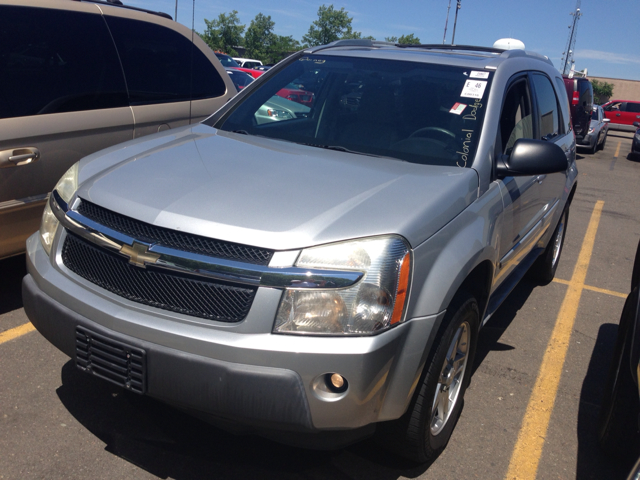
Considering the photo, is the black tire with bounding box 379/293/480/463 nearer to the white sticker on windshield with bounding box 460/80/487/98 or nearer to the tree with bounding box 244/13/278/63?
the white sticker on windshield with bounding box 460/80/487/98

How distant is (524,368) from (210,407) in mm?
2457

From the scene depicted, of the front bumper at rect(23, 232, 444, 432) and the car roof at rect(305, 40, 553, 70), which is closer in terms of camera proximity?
the front bumper at rect(23, 232, 444, 432)

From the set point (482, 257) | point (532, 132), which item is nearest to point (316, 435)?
point (482, 257)

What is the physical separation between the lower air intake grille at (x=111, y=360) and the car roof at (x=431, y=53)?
2.34 metres

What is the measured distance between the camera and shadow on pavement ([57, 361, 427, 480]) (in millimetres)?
2619

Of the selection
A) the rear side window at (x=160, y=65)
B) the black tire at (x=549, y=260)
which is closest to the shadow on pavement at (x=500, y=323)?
the black tire at (x=549, y=260)

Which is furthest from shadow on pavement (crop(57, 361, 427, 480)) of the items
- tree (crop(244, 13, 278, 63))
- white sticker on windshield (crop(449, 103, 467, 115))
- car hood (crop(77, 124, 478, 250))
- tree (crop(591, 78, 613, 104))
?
tree (crop(244, 13, 278, 63))

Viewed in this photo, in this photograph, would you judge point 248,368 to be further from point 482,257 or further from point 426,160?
point 426,160

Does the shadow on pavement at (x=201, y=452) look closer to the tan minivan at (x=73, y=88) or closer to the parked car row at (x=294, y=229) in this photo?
the parked car row at (x=294, y=229)

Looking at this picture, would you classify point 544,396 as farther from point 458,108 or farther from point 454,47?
point 454,47

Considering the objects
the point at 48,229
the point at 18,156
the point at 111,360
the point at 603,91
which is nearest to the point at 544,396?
the point at 111,360

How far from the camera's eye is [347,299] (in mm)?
2129

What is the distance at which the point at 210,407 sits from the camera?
2.15 m

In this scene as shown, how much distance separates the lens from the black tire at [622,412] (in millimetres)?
2641
